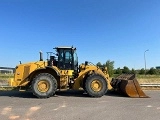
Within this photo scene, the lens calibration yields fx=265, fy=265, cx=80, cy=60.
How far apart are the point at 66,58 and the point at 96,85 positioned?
8.16 feet

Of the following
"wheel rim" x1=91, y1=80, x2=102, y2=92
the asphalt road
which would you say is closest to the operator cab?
"wheel rim" x1=91, y1=80, x2=102, y2=92

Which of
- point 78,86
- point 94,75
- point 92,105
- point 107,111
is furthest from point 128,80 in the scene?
point 107,111

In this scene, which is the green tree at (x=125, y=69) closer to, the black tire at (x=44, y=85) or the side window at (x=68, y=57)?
the side window at (x=68, y=57)

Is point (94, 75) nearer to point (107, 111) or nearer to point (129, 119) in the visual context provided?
point (107, 111)

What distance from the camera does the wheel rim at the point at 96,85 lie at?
15.2 m

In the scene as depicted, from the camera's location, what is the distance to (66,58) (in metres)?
16.1

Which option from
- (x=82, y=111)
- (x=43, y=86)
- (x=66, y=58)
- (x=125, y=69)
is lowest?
(x=82, y=111)

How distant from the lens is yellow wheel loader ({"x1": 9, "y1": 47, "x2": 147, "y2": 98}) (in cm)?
1487

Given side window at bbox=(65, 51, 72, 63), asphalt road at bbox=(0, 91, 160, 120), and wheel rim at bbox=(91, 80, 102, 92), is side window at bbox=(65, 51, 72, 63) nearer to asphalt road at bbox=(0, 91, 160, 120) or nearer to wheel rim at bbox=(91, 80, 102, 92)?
wheel rim at bbox=(91, 80, 102, 92)

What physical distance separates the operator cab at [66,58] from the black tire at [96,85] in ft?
4.70

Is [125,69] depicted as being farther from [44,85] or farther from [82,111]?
[82,111]

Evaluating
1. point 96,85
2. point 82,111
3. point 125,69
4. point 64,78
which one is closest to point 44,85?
point 64,78

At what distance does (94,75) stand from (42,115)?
6.22 meters

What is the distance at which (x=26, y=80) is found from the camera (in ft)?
50.0
